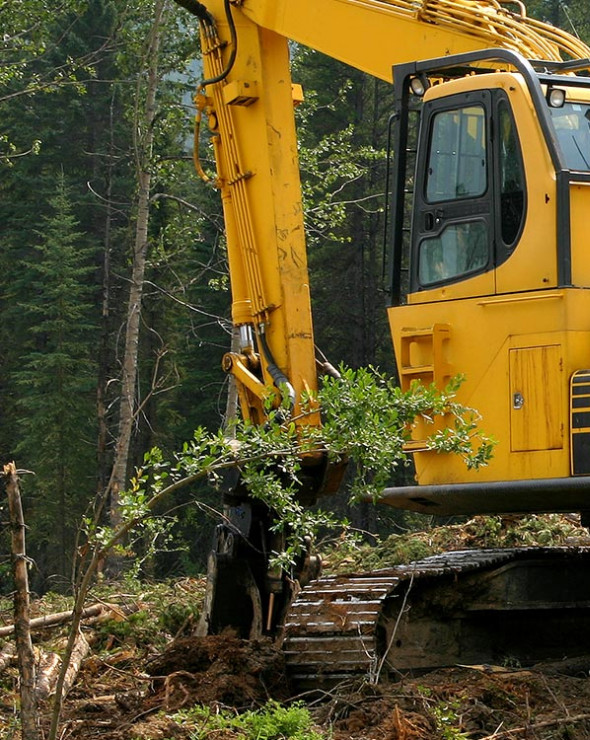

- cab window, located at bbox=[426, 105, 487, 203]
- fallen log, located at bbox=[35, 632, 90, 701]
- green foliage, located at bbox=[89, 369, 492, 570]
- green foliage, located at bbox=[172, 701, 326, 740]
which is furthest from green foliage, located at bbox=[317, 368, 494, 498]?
fallen log, located at bbox=[35, 632, 90, 701]

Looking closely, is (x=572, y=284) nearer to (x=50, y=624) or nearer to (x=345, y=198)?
(x=50, y=624)

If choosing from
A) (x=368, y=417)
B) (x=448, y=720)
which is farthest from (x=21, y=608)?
(x=448, y=720)

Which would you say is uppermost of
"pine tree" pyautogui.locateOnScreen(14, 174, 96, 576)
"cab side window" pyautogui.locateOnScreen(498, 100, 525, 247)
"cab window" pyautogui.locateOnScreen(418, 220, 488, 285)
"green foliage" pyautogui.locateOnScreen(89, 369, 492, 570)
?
"cab side window" pyautogui.locateOnScreen(498, 100, 525, 247)

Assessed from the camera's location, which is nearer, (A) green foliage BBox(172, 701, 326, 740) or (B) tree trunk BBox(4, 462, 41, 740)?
(B) tree trunk BBox(4, 462, 41, 740)

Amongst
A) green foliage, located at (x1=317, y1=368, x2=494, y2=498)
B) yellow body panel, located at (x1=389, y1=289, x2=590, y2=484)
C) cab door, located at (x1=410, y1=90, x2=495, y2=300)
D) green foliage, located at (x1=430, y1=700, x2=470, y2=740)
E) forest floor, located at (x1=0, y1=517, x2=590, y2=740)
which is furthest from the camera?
cab door, located at (x1=410, y1=90, x2=495, y2=300)

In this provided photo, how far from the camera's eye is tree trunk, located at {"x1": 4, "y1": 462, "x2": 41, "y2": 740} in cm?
721

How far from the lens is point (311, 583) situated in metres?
9.98

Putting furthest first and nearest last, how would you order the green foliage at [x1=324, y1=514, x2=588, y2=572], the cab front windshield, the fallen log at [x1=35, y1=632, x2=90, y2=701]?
the green foliage at [x1=324, y1=514, x2=588, y2=572], the fallen log at [x1=35, y1=632, x2=90, y2=701], the cab front windshield

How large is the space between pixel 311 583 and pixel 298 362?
1556mm

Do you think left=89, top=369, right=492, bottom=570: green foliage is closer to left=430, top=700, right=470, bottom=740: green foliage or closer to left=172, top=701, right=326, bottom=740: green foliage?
left=172, top=701, right=326, bottom=740: green foliage

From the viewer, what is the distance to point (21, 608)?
7309 millimetres

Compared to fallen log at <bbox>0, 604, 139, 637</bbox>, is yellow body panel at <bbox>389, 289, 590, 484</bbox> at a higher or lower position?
higher

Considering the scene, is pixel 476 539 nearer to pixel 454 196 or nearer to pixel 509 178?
pixel 454 196

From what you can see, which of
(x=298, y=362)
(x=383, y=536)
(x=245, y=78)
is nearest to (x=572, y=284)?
(x=298, y=362)
